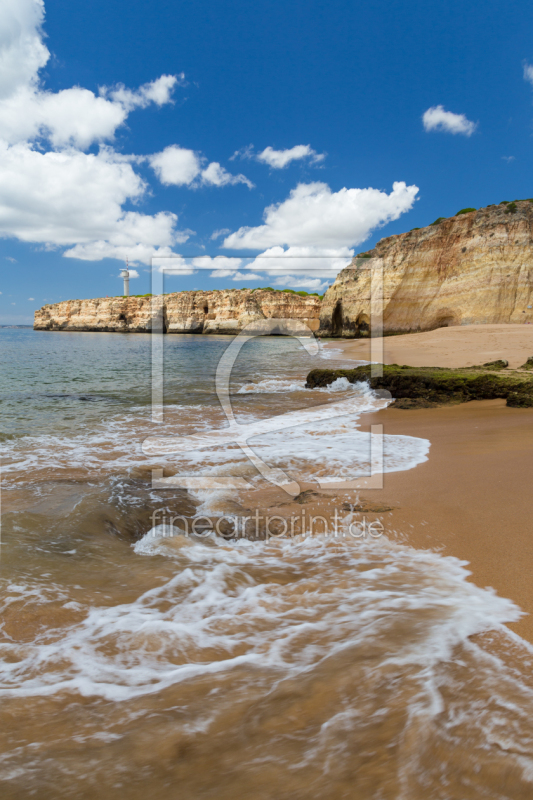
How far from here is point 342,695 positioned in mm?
1724

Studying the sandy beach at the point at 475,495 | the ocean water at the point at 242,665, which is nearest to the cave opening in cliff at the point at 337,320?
the sandy beach at the point at 475,495

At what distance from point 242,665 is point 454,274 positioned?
34.0 m

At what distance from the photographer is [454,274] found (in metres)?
30.6

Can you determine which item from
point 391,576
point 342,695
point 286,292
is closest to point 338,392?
point 391,576

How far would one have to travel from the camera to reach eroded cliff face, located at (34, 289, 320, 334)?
262 ft

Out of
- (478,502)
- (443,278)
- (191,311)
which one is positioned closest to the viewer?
(478,502)

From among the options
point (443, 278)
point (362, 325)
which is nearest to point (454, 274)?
point (443, 278)

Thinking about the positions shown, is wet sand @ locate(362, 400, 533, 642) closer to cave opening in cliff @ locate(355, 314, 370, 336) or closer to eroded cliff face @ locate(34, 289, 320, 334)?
cave opening in cliff @ locate(355, 314, 370, 336)

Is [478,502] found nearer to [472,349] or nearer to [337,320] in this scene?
[472,349]

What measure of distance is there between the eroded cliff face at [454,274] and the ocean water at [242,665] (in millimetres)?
30019

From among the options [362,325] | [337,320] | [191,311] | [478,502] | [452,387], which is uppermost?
[191,311]

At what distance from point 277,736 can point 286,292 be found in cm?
8484

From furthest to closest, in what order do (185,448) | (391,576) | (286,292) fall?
(286,292) → (185,448) → (391,576)

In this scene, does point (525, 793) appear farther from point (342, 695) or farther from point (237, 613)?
point (237, 613)
